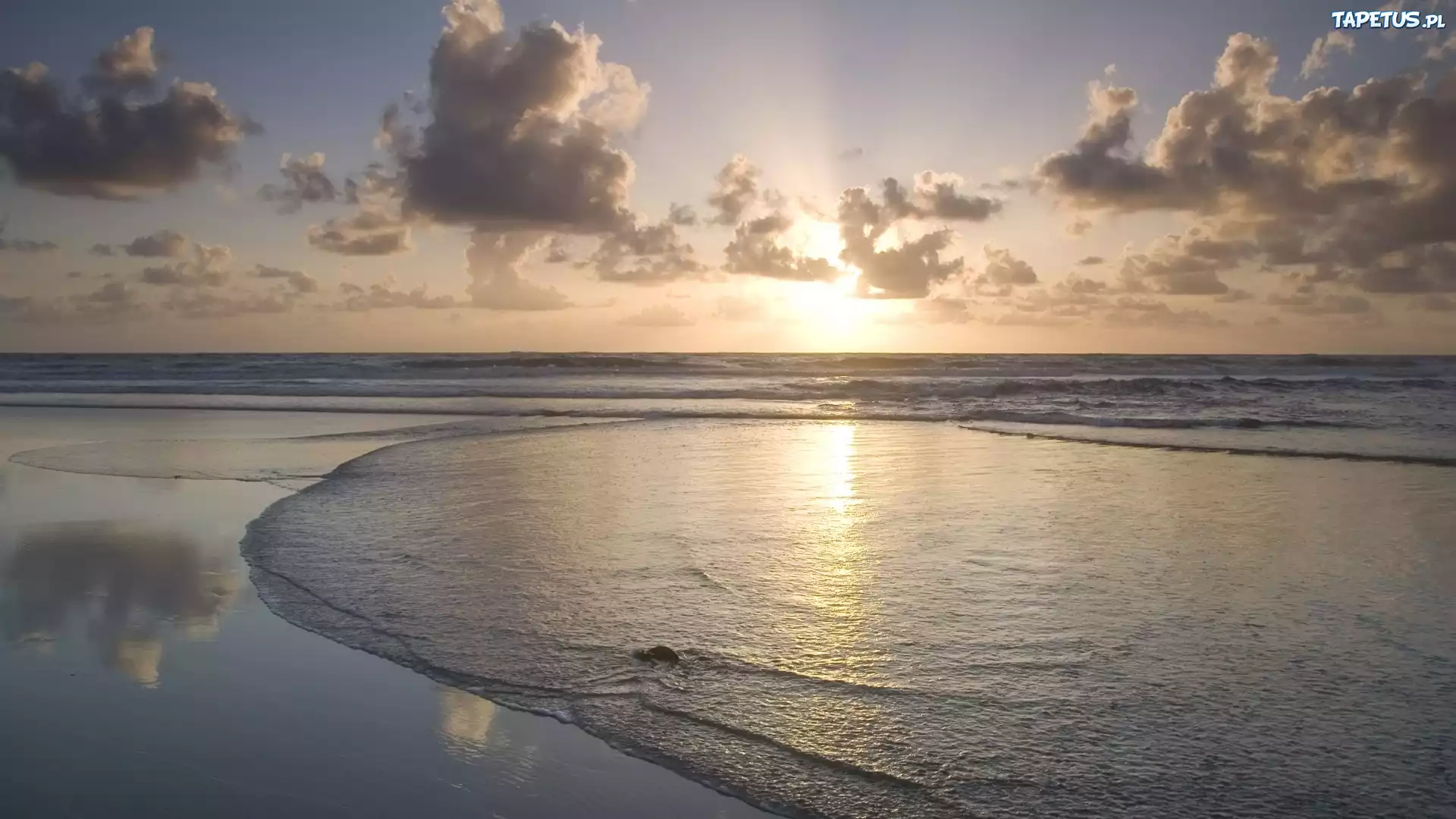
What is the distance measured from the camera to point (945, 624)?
5453 millimetres

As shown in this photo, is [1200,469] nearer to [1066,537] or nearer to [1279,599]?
[1066,537]

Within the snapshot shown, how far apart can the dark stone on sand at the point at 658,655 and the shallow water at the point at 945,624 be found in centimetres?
14

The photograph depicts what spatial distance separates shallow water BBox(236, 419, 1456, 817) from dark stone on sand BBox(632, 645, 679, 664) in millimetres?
144

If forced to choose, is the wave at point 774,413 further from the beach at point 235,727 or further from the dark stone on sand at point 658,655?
the dark stone on sand at point 658,655

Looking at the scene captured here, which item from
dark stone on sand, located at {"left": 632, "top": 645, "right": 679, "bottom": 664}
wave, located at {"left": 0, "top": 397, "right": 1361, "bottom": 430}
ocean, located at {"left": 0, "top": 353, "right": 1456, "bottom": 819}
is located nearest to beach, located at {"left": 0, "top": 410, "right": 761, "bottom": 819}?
ocean, located at {"left": 0, "top": 353, "right": 1456, "bottom": 819}

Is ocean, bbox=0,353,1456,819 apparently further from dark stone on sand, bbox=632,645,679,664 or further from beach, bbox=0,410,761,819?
beach, bbox=0,410,761,819

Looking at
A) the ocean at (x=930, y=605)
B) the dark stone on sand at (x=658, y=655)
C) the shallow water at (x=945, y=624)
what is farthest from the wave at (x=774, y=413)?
the dark stone on sand at (x=658, y=655)

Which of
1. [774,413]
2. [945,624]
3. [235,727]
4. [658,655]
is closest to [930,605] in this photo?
[945,624]

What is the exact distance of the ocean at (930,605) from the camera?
370 centimetres

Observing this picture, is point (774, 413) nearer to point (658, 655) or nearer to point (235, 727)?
point (658, 655)

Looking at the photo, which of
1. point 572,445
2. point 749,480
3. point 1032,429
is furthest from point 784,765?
point 1032,429

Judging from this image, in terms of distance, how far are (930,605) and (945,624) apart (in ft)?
1.35

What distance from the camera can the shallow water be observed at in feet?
12.0

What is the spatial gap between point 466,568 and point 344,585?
87 cm
